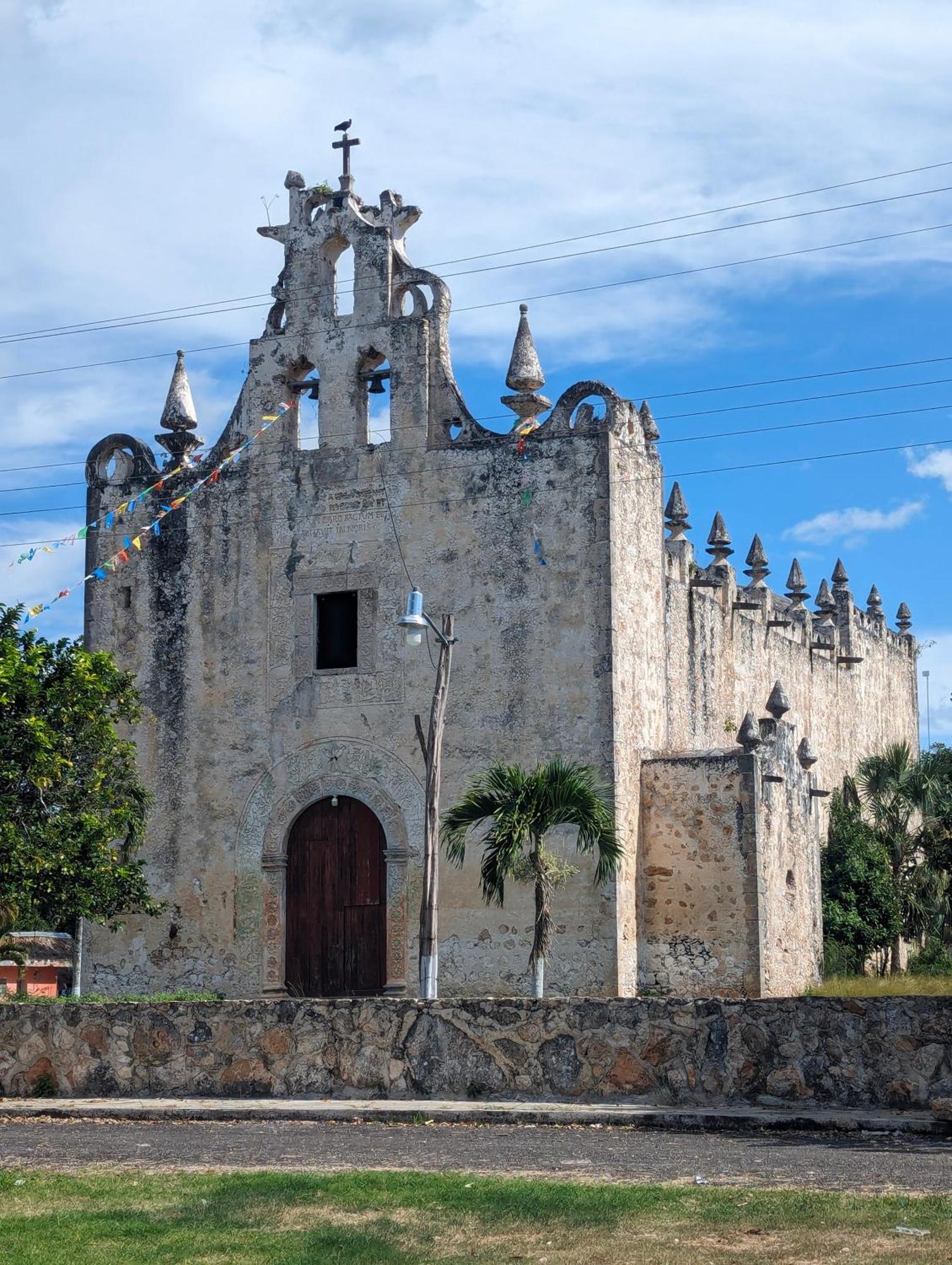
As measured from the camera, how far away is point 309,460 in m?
25.9

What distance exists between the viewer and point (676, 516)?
99.0 ft

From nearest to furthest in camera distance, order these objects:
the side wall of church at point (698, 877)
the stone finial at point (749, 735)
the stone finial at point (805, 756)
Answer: the side wall of church at point (698, 877)
the stone finial at point (749, 735)
the stone finial at point (805, 756)

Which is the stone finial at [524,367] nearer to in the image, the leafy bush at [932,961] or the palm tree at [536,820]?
the palm tree at [536,820]

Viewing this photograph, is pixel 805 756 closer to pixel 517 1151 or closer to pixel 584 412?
pixel 584 412

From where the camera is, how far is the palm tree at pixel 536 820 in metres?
20.8

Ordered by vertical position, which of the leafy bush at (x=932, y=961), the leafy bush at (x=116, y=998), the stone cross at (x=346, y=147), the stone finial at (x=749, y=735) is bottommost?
the leafy bush at (x=116, y=998)

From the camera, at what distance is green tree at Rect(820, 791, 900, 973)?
105 feet

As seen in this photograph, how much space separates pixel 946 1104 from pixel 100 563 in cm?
1692

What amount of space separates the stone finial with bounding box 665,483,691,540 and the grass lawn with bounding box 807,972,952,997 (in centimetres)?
764

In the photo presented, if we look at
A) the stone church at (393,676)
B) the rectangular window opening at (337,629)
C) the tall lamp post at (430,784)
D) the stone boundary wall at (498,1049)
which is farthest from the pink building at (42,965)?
the stone boundary wall at (498,1049)

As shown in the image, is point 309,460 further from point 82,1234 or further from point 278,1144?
point 82,1234

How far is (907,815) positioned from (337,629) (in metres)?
16.9

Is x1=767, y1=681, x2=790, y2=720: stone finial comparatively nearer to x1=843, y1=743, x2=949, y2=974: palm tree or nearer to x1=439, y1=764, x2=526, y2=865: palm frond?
x1=439, y1=764, x2=526, y2=865: palm frond

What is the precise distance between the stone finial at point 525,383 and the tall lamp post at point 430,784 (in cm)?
437
